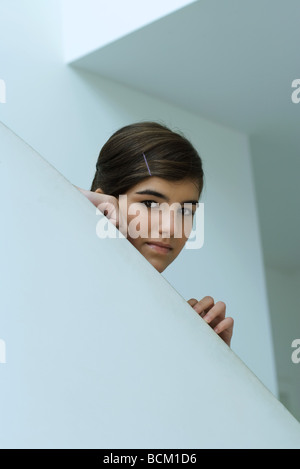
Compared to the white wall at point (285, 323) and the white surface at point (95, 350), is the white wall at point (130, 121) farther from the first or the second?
the white wall at point (285, 323)

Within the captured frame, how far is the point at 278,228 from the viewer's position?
4148 mm

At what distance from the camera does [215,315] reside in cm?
100

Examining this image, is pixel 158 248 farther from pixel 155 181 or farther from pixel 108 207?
pixel 108 207

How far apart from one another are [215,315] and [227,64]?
1.61 metres

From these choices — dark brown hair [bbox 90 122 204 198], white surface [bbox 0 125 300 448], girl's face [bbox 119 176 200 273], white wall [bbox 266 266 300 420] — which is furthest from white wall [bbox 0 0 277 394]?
white wall [bbox 266 266 300 420]

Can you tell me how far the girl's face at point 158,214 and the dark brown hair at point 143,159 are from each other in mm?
18

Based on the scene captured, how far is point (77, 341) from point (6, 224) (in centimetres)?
10

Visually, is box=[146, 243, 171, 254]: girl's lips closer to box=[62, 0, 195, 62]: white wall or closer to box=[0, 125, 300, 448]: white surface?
box=[0, 125, 300, 448]: white surface

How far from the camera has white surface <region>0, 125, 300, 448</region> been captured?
53cm

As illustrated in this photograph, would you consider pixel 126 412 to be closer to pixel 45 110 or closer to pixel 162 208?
pixel 162 208

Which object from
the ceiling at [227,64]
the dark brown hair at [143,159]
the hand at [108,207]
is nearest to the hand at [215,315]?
the hand at [108,207]

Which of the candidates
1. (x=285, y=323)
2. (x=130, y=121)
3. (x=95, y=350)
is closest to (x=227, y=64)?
(x=130, y=121)

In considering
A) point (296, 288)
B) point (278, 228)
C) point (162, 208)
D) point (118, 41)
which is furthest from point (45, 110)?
point (296, 288)

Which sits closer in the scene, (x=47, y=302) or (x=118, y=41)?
(x=47, y=302)
